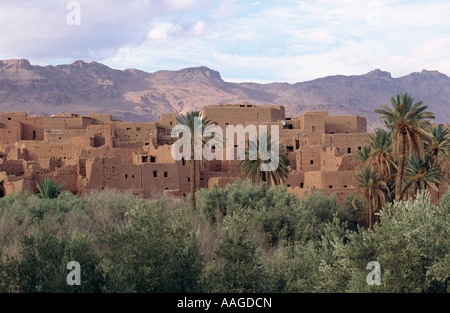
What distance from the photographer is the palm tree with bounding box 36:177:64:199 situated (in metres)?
35.2

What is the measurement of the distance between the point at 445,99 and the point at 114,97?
9403 cm

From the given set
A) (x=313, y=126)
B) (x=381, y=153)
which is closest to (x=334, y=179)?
(x=381, y=153)

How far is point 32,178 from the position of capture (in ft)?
124

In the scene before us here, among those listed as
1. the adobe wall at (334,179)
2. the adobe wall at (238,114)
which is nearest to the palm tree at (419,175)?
the adobe wall at (334,179)

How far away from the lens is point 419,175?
2811cm

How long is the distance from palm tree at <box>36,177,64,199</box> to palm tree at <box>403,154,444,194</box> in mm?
19752

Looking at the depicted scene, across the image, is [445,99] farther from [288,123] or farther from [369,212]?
[369,212]

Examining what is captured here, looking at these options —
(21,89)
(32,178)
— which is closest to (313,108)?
(21,89)

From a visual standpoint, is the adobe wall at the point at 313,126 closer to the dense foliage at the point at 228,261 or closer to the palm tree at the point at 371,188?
the palm tree at the point at 371,188

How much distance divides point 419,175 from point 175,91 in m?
135

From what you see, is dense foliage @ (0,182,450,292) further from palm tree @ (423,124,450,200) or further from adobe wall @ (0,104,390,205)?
adobe wall @ (0,104,390,205)

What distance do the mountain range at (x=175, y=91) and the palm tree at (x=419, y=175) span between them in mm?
98847

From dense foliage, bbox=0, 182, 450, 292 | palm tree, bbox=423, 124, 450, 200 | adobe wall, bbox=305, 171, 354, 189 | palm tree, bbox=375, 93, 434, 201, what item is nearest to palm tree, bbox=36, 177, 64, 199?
adobe wall, bbox=305, 171, 354, 189

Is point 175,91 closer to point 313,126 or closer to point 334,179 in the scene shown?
point 313,126
